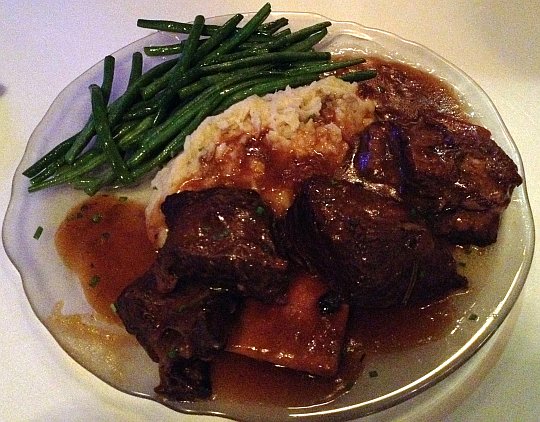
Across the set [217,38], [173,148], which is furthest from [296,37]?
[173,148]

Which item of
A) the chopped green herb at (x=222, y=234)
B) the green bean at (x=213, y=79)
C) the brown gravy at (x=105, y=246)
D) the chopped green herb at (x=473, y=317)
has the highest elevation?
the green bean at (x=213, y=79)

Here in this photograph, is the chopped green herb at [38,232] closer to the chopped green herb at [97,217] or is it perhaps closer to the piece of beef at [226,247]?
the chopped green herb at [97,217]

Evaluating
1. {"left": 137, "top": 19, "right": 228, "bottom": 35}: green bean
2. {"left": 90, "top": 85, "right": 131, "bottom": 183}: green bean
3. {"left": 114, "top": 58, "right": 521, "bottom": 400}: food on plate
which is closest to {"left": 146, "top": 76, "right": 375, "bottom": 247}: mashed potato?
{"left": 114, "top": 58, "right": 521, "bottom": 400}: food on plate

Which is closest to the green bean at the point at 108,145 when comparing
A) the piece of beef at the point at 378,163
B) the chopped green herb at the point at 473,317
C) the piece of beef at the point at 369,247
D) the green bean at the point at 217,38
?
the green bean at the point at 217,38

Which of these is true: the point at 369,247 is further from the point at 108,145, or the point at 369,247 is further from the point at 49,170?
the point at 49,170

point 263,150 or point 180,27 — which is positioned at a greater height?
point 180,27

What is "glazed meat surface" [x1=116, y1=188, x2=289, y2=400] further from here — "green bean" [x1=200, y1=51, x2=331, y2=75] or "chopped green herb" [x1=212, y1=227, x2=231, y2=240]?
"green bean" [x1=200, y1=51, x2=331, y2=75]
